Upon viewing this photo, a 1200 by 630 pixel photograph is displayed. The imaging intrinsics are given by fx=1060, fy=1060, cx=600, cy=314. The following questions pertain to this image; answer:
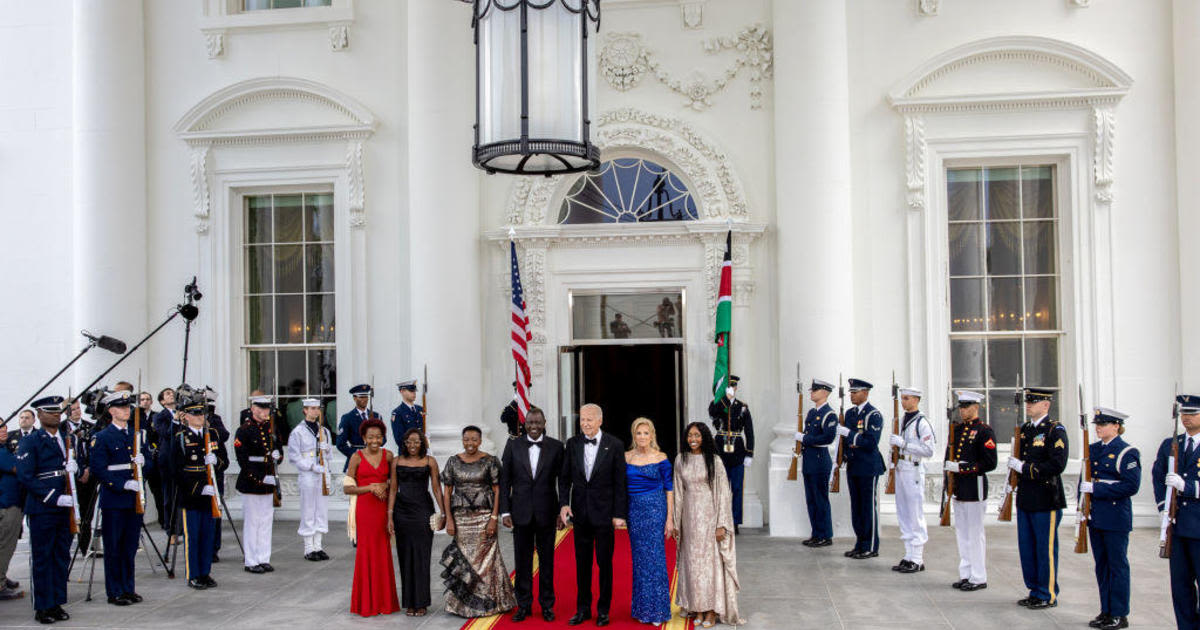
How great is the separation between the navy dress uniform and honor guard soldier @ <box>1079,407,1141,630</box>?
139 inches

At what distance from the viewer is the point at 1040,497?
28.0 feet

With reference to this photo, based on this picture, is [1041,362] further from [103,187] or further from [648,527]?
[103,187]

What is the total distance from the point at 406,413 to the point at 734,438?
382 cm

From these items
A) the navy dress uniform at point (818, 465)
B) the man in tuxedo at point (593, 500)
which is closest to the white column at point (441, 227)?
the navy dress uniform at point (818, 465)

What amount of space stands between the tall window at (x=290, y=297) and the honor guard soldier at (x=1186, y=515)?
32.1ft

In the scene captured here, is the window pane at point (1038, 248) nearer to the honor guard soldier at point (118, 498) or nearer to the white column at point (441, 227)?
the white column at point (441, 227)

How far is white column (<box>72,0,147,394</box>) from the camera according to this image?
13141 millimetres

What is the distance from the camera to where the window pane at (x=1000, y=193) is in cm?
1273

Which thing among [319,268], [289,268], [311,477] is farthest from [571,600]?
[289,268]

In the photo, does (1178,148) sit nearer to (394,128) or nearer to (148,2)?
(394,128)

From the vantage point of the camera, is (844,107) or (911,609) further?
(844,107)

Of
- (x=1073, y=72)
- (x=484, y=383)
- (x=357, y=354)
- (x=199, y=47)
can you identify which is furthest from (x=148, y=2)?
(x=1073, y=72)

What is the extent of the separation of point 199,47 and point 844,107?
27.2ft

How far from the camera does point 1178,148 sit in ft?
39.4
